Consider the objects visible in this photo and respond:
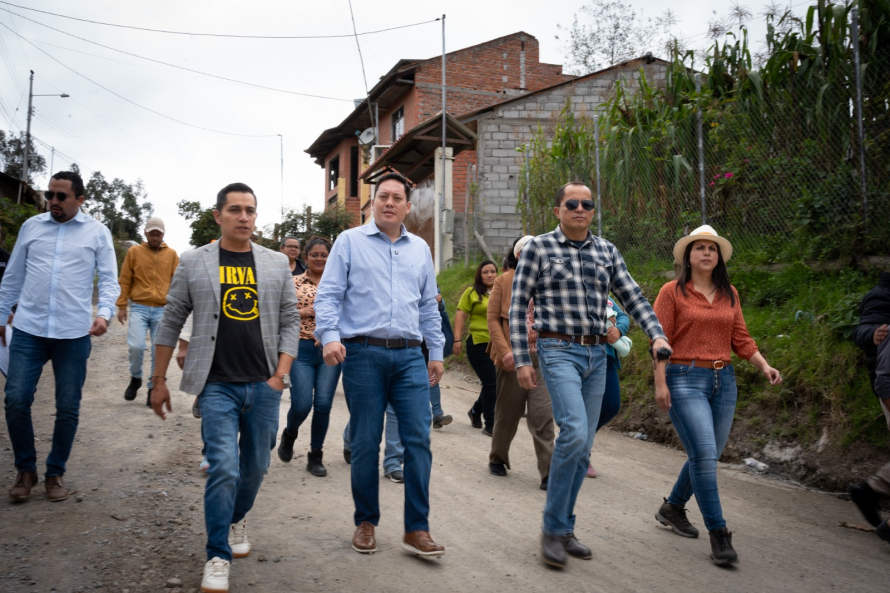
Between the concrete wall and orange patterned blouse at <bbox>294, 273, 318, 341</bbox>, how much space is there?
1306cm

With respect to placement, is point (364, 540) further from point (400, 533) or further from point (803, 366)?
point (803, 366)

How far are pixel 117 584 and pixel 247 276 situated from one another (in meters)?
1.63

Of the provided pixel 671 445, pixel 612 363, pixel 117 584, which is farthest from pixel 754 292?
pixel 117 584

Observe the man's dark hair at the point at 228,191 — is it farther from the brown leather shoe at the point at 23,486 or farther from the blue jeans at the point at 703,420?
the blue jeans at the point at 703,420

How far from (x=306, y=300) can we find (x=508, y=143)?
15589 mm

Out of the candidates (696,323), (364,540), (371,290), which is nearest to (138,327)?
(371,290)

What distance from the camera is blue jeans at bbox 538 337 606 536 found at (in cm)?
419

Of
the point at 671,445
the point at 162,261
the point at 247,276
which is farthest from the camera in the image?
the point at 162,261

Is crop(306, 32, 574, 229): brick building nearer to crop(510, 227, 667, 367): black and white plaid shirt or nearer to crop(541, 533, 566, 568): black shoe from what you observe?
crop(510, 227, 667, 367): black and white plaid shirt

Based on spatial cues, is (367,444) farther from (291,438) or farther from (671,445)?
(671,445)

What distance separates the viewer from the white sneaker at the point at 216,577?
11.7 feet

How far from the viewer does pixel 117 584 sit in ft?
12.2

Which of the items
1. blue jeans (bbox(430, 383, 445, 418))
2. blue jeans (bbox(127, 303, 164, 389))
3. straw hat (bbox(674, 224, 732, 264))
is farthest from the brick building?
straw hat (bbox(674, 224, 732, 264))

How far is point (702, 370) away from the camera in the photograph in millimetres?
4613
